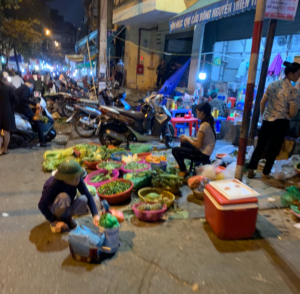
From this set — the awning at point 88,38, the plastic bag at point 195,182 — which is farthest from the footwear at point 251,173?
the awning at point 88,38

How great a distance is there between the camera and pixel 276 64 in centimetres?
871

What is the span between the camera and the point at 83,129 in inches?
327

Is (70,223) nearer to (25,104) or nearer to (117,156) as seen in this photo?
(117,156)

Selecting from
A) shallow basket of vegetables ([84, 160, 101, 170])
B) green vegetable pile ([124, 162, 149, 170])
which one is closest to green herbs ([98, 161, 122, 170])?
green vegetable pile ([124, 162, 149, 170])

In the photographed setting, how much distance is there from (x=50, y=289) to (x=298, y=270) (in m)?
2.69

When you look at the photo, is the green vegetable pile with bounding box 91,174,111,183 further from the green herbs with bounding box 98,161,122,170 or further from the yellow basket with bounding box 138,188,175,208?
the yellow basket with bounding box 138,188,175,208

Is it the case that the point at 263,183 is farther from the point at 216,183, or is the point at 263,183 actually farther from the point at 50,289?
the point at 50,289

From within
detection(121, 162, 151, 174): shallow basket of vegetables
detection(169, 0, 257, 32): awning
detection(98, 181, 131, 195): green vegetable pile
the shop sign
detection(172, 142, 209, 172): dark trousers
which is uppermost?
detection(169, 0, 257, 32): awning

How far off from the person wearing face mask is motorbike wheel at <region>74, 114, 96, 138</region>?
5432 millimetres

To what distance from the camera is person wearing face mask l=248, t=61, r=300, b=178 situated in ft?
14.2

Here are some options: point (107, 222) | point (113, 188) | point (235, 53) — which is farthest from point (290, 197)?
point (235, 53)

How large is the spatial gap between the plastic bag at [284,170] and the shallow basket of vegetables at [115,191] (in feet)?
10.2

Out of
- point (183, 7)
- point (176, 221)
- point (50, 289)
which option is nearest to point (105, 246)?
point (50, 289)

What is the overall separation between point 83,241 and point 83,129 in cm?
612
